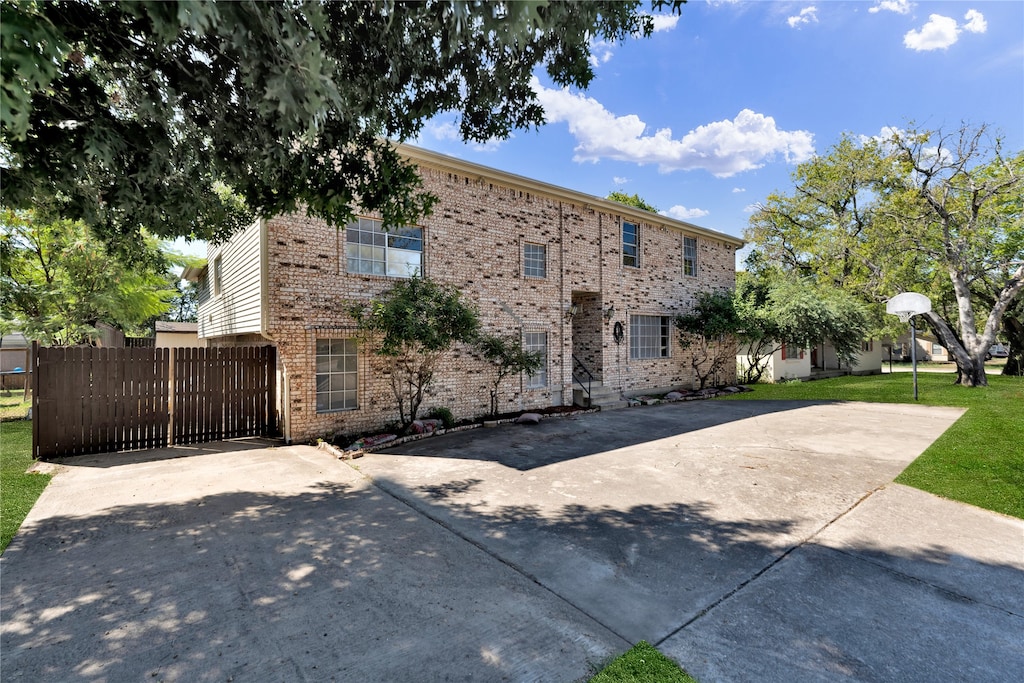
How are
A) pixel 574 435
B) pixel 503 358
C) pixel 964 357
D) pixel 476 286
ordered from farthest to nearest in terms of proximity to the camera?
pixel 964 357, pixel 476 286, pixel 503 358, pixel 574 435

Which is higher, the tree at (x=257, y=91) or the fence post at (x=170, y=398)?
the tree at (x=257, y=91)

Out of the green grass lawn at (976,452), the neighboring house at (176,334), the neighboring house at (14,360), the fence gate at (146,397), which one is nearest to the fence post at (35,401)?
the fence gate at (146,397)

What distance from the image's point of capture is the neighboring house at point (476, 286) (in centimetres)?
870

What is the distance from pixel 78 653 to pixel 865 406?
17.2m

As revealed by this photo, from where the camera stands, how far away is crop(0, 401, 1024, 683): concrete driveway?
2.75 m

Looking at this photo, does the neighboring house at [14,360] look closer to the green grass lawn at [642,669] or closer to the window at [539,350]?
the window at [539,350]

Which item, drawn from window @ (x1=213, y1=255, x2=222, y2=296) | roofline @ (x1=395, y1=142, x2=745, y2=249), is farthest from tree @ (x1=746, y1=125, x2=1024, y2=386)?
window @ (x1=213, y1=255, x2=222, y2=296)

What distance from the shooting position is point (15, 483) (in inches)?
241

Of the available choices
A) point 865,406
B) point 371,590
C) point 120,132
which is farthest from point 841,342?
point 120,132

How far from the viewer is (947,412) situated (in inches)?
464

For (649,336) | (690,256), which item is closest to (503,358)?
(649,336)

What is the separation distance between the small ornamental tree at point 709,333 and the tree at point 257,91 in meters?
12.2

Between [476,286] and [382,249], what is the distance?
2.50 metres

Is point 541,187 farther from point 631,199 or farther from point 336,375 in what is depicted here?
point 631,199
